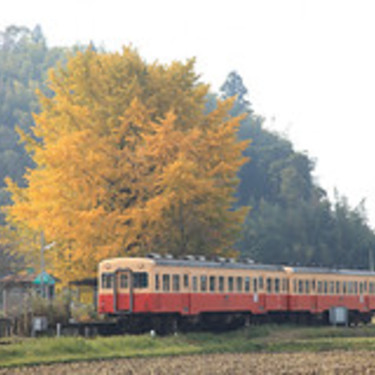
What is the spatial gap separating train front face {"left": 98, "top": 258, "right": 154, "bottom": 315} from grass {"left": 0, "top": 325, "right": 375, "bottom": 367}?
9.35 ft

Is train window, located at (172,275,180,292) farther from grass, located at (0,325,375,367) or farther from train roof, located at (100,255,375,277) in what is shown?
grass, located at (0,325,375,367)

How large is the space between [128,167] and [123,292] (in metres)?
7.36

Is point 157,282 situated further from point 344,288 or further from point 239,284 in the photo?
point 344,288

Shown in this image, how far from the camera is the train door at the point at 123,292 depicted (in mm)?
43500

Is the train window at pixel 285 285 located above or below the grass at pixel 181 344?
above

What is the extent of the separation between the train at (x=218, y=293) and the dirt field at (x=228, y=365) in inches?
296

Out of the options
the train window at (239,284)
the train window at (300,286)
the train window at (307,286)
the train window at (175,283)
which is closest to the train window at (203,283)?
the train window at (175,283)

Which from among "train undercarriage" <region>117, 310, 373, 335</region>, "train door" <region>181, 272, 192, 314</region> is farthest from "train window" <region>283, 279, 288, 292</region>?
"train door" <region>181, 272, 192, 314</region>

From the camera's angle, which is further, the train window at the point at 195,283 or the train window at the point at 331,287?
the train window at the point at 331,287

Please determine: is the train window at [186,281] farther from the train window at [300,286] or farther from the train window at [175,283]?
the train window at [300,286]

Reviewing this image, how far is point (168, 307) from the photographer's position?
143ft

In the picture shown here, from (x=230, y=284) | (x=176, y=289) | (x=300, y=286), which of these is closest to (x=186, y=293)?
(x=176, y=289)

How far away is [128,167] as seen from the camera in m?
48.5

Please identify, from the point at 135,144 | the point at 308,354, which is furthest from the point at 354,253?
the point at 308,354
